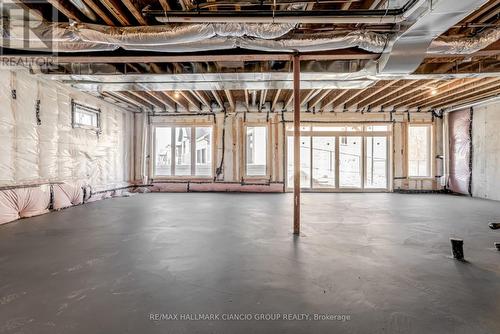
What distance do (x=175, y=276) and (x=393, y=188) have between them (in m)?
7.93

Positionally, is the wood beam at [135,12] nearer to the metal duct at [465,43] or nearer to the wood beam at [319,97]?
the metal duct at [465,43]

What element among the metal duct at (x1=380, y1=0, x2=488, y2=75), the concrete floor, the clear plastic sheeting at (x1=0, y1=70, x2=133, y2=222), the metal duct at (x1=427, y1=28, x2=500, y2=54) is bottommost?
the concrete floor

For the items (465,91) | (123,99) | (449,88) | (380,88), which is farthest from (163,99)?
(465,91)

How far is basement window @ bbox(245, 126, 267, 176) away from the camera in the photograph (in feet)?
26.7

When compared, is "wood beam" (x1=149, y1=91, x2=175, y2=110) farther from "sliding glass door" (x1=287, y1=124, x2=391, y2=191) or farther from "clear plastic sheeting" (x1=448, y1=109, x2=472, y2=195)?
"clear plastic sheeting" (x1=448, y1=109, x2=472, y2=195)

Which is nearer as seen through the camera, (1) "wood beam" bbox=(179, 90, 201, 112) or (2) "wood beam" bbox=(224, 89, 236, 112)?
(2) "wood beam" bbox=(224, 89, 236, 112)

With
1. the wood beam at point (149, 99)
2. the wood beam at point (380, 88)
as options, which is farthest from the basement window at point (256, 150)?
the wood beam at point (380, 88)

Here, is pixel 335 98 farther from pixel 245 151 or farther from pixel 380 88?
pixel 245 151

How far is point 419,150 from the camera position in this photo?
8.23 m

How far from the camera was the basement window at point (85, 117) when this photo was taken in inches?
220

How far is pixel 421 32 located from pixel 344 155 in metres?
5.71

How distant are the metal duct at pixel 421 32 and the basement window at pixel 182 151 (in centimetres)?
576

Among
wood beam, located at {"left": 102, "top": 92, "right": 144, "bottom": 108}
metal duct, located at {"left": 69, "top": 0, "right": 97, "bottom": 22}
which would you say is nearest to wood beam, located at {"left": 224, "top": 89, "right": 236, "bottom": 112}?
wood beam, located at {"left": 102, "top": 92, "right": 144, "bottom": 108}

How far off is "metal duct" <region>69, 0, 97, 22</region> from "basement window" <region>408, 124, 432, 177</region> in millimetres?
8631
